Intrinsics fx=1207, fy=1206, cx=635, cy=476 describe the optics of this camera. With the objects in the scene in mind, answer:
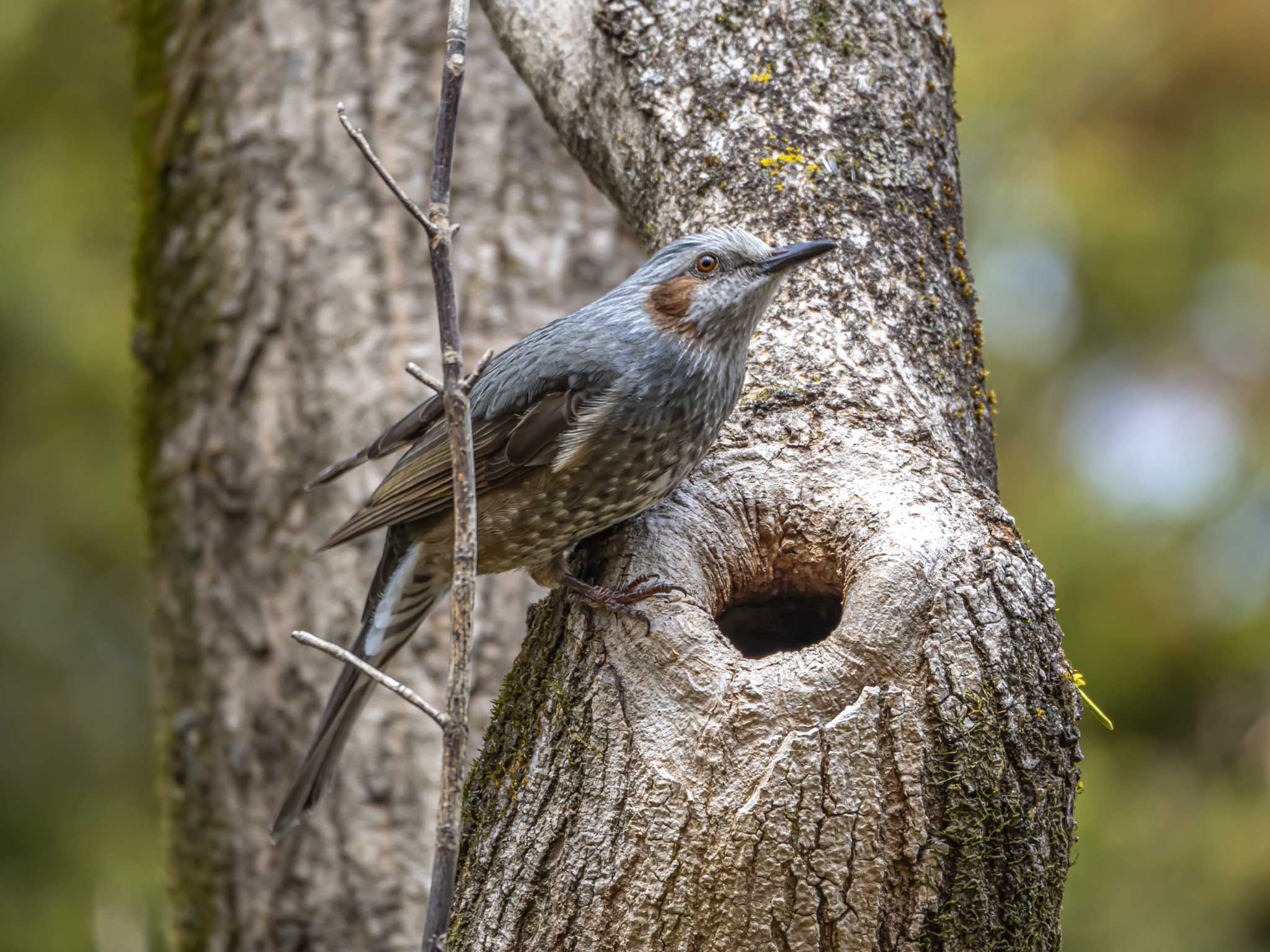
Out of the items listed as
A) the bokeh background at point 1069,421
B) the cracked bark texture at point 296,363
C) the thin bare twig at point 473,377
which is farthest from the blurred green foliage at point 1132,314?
the thin bare twig at point 473,377

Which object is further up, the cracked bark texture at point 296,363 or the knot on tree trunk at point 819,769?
the cracked bark texture at point 296,363

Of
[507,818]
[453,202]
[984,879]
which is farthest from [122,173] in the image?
[984,879]

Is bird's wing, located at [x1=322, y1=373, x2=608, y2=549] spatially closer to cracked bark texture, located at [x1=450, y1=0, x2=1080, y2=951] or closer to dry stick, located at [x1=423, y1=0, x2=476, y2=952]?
cracked bark texture, located at [x1=450, y1=0, x2=1080, y2=951]

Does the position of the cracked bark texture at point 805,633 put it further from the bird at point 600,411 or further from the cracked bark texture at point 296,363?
the cracked bark texture at point 296,363

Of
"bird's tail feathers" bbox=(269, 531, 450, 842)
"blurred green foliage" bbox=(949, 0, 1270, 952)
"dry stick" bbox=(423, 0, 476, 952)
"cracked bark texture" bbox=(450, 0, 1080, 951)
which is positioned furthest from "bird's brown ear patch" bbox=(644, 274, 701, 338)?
"blurred green foliage" bbox=(949, 0, 1270, 952)

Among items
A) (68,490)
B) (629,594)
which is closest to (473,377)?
(629,594)

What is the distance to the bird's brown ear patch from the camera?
112 inches

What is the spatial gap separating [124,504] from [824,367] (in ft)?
18.8

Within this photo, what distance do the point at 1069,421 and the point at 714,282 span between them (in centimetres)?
403

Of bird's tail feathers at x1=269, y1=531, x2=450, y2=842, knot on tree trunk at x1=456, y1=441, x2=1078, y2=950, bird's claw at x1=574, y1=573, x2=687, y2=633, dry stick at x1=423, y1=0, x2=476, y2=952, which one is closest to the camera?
dry stick at x1=423, y1=0, x2=476, y2=952

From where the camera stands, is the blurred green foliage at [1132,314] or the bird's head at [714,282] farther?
the blurred green foliage at [1132,314]

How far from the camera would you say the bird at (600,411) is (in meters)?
2.68

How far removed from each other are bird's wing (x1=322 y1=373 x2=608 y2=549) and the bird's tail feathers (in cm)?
19

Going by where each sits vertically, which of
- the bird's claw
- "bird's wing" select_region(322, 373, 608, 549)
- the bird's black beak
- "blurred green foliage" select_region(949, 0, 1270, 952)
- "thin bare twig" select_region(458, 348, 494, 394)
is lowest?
"thin bare twig" select_region(458, 348, 494, 394)
